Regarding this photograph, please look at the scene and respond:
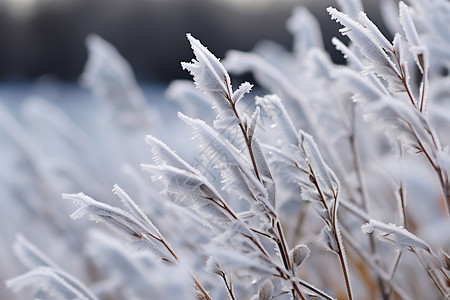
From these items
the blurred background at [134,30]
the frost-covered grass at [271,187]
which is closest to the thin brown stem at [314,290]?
the frost-covered grass at [271,187]

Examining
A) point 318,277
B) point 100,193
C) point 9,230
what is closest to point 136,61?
point 9,230

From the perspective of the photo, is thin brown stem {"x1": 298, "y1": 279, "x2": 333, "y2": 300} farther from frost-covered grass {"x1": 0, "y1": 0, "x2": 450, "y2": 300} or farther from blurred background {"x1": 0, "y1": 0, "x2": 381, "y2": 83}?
blurred background {"x1": 0, "y1": 0, "x2": 381, "y2": 83}

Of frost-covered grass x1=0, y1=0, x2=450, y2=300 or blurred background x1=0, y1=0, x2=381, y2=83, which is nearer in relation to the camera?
frost-covered grass x1=0, y1=0, x2=450, y2=300

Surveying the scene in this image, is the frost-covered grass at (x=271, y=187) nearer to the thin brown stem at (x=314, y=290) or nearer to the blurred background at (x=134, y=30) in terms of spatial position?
the thin brown stem at (x=314, y=290)

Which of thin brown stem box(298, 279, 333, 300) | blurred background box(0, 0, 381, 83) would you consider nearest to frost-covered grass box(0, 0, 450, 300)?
thin brown stem box(298, 279, 333, 300)

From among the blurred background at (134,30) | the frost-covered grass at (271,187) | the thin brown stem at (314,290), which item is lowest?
the thin brown stem at (314,290)

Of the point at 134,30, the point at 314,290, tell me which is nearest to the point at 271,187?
the point at 314,290

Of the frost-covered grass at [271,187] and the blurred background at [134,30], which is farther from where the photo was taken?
the blurred background at [134,30]

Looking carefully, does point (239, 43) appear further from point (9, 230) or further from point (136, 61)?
point (9, 230)
